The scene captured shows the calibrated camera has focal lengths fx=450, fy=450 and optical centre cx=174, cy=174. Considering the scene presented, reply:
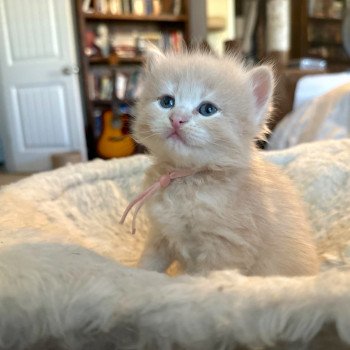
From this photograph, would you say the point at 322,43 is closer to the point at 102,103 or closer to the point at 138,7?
the point at 138,7

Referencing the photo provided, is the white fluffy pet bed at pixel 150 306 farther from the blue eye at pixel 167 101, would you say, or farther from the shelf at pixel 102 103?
the shelf at pixel 102 103

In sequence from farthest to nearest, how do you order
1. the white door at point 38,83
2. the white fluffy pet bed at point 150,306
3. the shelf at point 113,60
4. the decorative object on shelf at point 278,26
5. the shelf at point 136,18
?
the shelf at point 113,60 < the shelf at point 136,18 < the white door at point 38,83 < the decorative object on shelf at point 278,26 < the white fluffy pet bed at point 150,306

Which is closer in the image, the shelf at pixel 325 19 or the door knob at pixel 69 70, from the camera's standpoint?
the shelf at pixel 325 19

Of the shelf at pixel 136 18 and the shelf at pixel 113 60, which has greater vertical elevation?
the shelf at pixel 136 18

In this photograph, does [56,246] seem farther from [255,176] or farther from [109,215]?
[109,215]

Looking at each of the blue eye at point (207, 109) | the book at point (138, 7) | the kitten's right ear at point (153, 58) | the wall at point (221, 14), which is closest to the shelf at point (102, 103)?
the book at point (138, 7)

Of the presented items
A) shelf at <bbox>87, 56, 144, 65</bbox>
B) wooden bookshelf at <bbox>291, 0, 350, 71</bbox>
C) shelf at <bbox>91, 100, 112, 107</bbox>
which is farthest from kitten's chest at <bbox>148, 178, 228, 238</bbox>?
shelf at <bbox>91, 100, 112, 107</bbox>

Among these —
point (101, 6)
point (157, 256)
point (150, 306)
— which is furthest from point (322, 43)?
point (150, 306)
